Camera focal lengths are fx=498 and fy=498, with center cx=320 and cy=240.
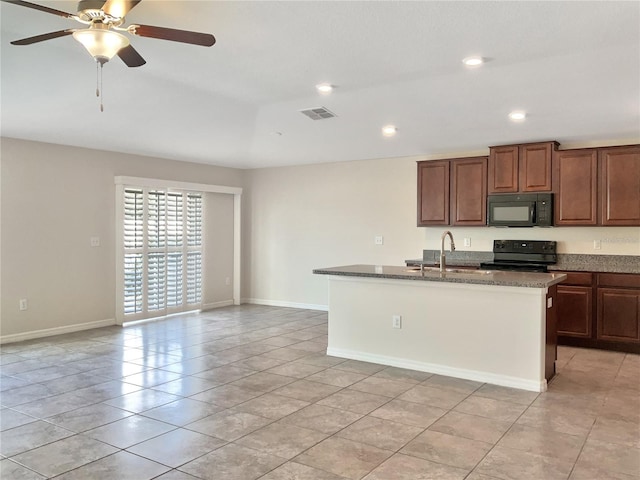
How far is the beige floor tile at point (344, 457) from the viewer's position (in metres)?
2.61

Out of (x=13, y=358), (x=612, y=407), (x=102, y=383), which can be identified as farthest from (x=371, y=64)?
(x=13, y=358)

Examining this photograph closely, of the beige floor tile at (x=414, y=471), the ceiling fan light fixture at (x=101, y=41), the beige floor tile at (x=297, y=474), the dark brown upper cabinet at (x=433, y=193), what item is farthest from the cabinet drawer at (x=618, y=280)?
the ceiling fan light fixture at (x=101, y=41)

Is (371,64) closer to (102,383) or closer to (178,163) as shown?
(102,383)

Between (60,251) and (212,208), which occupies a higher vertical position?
(212,208)

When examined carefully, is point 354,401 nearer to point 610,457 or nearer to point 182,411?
point 182,411

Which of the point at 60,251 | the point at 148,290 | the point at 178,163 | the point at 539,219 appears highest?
Answer: the point at 178,163

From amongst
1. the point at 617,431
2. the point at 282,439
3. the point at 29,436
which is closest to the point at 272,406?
the point at 282,439

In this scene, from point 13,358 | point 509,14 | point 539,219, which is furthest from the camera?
point 539,219

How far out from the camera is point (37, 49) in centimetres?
360

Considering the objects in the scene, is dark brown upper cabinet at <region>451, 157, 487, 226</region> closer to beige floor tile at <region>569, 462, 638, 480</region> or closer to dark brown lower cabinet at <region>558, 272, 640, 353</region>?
dark brown lower cabinet at <region>558, 272, 640, 353</region>

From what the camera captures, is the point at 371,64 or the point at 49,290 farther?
the point at 49,290

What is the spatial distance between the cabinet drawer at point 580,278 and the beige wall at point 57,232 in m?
5.59

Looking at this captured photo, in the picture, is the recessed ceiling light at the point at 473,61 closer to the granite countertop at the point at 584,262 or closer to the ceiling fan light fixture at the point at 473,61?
the ceiling fan light fixture at the point at 473,61

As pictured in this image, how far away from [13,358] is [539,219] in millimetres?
5777
